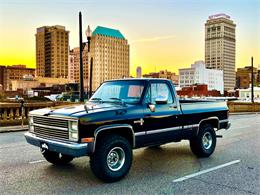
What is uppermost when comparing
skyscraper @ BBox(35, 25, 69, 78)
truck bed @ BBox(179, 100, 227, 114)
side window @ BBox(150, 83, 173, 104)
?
skyscraper @ BBox(35, 25, 69, 78)

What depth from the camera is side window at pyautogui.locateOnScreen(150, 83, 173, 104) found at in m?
7.05

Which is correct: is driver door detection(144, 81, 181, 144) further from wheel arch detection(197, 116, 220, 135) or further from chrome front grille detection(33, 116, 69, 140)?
chrome front grille detection(33, 116, 69, 140)

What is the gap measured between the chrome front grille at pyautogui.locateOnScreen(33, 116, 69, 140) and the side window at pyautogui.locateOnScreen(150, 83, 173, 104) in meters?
2.12

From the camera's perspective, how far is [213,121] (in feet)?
28.9

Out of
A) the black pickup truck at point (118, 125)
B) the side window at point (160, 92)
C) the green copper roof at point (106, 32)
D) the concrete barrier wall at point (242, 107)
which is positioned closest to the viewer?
the black pickup truck at point (118, 125)

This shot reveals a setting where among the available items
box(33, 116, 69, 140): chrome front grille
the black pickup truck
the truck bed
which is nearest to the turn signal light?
the black pickup truck

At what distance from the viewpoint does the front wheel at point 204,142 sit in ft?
26.7

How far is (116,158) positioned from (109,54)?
35.0 metres

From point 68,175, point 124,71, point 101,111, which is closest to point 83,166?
point 68,175

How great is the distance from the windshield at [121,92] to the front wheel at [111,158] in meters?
1.08

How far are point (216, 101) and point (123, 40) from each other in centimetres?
3658

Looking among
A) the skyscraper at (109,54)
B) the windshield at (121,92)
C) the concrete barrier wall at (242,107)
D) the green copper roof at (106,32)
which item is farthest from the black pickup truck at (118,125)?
the green copper roof at (106,32)

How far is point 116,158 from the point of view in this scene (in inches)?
242

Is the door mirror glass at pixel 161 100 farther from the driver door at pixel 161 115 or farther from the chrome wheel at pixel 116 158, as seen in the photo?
the chrome wheel at pixel 116 158
